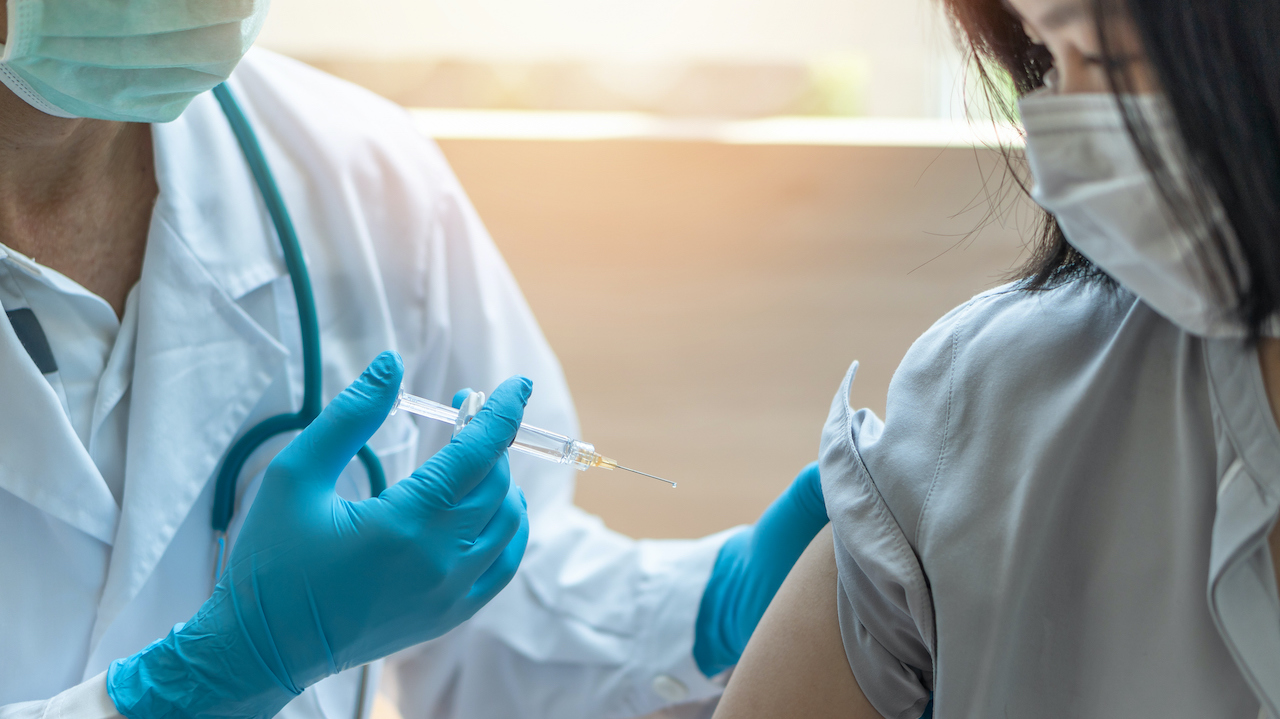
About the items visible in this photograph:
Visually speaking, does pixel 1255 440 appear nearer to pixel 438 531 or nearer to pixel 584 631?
pixel 438 531

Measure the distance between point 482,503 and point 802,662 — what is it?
0.97 feet

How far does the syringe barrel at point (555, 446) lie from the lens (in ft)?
2.72

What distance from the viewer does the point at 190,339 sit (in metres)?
0.87

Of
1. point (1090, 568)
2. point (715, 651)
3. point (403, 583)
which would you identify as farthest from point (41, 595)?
point (1090, 568)

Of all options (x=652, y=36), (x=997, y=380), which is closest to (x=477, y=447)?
(x=997, y=380)

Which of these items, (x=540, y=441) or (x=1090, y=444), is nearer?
(x=1090, y=444)

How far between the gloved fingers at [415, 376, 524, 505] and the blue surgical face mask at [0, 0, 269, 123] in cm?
39

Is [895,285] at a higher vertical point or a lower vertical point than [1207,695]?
lower

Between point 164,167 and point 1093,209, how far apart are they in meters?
0.86

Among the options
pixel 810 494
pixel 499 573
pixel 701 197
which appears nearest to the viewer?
pixel 499 573

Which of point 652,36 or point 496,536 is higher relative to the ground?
point 652,36

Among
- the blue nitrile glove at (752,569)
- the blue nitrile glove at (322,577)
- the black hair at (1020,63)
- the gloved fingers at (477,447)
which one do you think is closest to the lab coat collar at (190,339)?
the blue nitrile glove at (322,577)

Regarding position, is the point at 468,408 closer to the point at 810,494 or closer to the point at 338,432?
the point at 338,432

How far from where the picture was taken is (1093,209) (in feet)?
1.66
